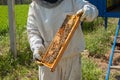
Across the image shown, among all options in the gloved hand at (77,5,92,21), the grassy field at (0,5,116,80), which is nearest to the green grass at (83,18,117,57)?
the grassy field at (0,5,116,80)

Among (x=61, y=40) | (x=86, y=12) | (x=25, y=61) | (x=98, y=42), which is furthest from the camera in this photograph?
(x=98, y=42)

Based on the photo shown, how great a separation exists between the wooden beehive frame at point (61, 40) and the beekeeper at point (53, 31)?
0.31ft

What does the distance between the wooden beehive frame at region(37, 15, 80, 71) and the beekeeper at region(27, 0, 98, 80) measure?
0.10 metres

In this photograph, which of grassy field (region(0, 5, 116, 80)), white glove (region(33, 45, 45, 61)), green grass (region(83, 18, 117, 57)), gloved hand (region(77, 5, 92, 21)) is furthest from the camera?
green grass (region(83, 18, 117, 57))

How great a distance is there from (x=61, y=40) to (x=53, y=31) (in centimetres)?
19

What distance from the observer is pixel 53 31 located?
320 cm

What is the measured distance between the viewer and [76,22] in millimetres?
3002

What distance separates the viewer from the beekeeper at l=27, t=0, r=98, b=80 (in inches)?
124

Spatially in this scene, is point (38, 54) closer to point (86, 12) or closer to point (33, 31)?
point (33, 31)

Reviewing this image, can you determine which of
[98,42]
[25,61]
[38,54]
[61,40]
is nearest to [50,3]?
[61,40]

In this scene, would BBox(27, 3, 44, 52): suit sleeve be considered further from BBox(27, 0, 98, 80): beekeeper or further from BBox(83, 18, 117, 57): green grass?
BBox(83, 18, 117, 57): green grass

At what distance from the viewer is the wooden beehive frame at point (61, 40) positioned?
2.97 metres

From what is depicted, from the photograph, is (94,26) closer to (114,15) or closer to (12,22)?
(12,22)

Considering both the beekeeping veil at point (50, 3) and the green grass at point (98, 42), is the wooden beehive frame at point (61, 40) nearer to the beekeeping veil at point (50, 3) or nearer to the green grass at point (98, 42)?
the beekeeping veil at point (50, 3)
